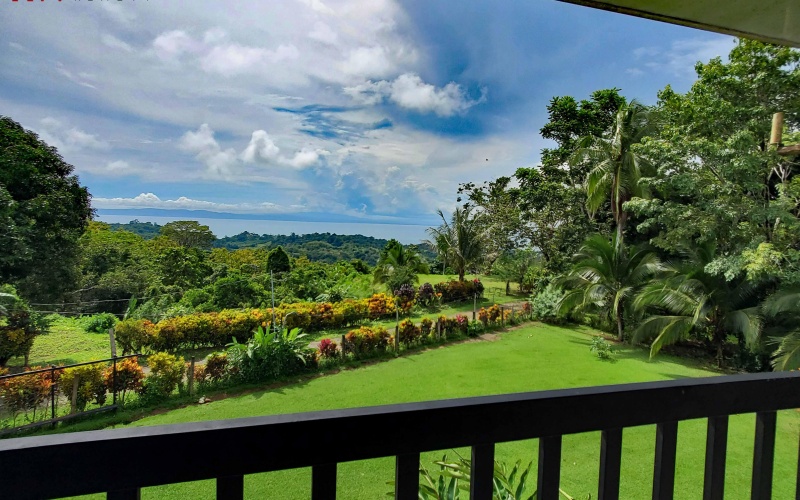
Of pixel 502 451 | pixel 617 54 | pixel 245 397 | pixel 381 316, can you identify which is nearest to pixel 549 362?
pixel 502 451

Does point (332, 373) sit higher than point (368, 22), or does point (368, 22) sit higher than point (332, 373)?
point (368, 22)

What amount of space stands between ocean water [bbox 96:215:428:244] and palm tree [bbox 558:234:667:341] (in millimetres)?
5725

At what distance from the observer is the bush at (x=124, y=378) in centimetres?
462

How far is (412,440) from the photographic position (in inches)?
18.7

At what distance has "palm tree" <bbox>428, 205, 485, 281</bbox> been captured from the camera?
1144 cm

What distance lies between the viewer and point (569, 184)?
10.5m

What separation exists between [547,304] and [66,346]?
33.9 ft

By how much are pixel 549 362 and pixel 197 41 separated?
8.91 meters

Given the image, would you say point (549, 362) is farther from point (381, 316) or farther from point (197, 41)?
point (197, 41)

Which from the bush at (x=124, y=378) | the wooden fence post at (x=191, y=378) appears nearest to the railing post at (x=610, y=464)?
the wooden fence post at (x=191, y=378)

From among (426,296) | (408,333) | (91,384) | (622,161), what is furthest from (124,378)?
(622,161)

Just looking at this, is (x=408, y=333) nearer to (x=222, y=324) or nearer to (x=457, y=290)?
(x=222, y=324)

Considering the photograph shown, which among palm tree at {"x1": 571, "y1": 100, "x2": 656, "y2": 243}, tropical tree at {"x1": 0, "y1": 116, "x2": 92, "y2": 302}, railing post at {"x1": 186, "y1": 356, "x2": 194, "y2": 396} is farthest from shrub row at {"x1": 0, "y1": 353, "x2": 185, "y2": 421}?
palm tree at {"x1": 571, "y1": 100, "x2": 656, "y2": 243}

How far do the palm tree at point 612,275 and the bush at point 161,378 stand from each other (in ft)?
23.5
